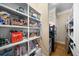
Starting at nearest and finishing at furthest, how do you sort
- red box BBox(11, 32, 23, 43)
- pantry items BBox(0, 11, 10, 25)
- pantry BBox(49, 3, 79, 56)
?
pantry items BBox(0, 11, 10, 25) → red box BBox(11, 32, 23, 43) → pantry BBox(49, 3, 79, 56)

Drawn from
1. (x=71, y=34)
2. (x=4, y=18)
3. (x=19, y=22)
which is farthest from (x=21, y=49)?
(x=71, y=34)

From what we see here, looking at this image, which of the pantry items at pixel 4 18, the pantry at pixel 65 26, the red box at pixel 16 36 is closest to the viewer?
the pantry items at pixel 4 18

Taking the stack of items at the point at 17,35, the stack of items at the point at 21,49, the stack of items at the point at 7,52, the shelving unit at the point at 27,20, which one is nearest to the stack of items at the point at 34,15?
the shelving unit at the point at 27,20

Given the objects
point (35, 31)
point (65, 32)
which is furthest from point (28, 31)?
point (65, 32)

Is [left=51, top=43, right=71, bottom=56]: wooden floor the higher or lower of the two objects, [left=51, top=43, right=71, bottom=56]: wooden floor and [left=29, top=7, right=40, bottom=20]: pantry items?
the lower

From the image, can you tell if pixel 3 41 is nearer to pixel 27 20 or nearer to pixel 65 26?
pixel 27 20

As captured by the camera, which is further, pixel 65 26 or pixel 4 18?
pixel 65 26

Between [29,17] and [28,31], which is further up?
[29,17]

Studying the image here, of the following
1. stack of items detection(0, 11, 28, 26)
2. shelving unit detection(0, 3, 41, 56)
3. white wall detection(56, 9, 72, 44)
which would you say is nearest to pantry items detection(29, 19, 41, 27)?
shelving unit detection(0, 3, 41, 56)

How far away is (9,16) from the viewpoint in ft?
Result: 5.31

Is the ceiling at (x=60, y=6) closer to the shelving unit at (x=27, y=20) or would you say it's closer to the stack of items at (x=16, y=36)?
the shelving unit at (x=27, y=20)

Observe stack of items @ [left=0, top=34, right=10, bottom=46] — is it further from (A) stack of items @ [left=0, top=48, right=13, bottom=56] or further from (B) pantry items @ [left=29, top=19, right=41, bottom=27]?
(B) pantry items @ [left=29, top=19, right=41, bottom=27]

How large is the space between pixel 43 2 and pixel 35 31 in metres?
0.51

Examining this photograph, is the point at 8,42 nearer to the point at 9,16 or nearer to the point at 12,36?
the point at 12,36
